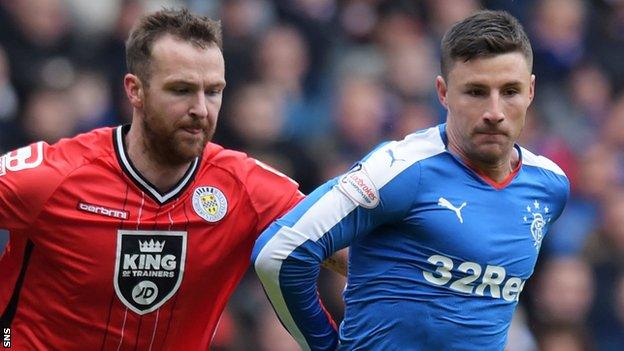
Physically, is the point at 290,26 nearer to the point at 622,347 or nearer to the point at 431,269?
the point at 622,347

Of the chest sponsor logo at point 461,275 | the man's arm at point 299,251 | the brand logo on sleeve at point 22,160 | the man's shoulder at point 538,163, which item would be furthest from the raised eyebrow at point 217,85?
the man's shoulder at point 538,163

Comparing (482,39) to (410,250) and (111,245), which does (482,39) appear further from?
(111,245)

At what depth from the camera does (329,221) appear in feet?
15.6

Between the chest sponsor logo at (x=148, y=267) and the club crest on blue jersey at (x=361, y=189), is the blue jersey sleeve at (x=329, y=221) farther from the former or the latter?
the chest sponsor logo at (x=148, y=267)

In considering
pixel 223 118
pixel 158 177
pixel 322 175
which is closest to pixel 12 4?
Answer: pixel 223 118

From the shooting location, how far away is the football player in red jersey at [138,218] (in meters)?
5.16

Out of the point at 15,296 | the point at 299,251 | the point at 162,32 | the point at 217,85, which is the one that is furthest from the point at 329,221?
the point at 15,296

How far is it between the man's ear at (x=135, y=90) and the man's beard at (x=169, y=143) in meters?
0.07

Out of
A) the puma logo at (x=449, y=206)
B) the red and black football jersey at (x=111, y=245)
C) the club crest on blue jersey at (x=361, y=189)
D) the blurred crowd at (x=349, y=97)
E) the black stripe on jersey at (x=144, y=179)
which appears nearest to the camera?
the club crest on blue jersey at (x=361, y=189)

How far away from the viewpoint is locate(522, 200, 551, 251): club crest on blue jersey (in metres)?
5.07

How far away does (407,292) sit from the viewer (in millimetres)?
4848

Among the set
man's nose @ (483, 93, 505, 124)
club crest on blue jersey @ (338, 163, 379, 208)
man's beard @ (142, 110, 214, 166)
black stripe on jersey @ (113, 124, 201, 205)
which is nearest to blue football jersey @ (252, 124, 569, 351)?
club crest on blue jersey @ (338, 163, 379, 208)

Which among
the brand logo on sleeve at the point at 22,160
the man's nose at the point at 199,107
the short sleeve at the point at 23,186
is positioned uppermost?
the man's nose at the point at 199,107

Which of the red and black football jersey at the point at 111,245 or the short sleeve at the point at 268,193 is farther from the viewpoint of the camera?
the short sleeve at the point at 268,193
